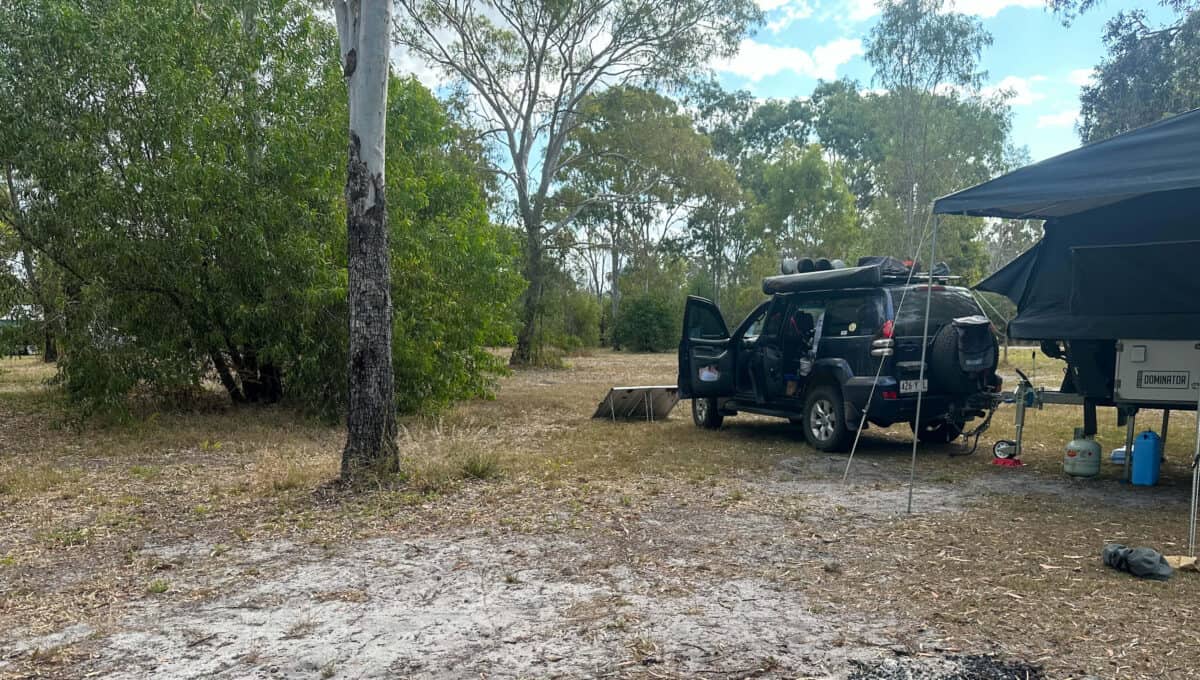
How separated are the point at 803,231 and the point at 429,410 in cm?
3296

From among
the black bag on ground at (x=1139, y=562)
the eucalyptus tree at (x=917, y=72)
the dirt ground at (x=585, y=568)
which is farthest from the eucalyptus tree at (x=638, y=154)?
Result: the black bag on ground at (x=1139, y=562)

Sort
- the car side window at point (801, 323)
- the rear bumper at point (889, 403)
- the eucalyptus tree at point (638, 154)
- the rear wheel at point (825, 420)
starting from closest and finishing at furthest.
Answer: the rear bumper at point (889, 403), the rear wheel at point (825, 420), the car side window at point (801, 323), the eucalyptus tree at point (638, 154)

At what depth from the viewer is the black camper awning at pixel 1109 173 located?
5.63 metres

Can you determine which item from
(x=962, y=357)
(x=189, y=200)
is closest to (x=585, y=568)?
(x=962, y=357)

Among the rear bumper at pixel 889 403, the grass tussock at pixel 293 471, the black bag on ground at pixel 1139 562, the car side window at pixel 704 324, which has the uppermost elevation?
the car side window at pixel 704 324

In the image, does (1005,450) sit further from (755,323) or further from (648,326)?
(648,326)

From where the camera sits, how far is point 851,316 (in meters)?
9.04

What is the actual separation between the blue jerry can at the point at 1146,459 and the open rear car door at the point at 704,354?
4364mm

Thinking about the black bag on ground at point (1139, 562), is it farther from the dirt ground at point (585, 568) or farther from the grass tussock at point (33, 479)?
the grass tussock at point (33, 479)

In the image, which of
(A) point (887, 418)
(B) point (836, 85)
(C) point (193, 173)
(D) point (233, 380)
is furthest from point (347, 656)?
(B) point (836, 85)

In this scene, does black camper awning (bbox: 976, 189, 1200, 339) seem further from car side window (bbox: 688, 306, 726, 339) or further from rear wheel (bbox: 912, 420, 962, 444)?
car side window (bbox: 688, 306, 726, 339)

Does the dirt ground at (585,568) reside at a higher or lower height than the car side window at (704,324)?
lower

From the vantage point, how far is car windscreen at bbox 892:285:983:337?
8438 mm

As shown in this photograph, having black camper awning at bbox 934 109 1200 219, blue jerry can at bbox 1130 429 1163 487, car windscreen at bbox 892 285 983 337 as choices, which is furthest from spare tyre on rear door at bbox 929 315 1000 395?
black camper awning at bbox 934 109 1200 219
